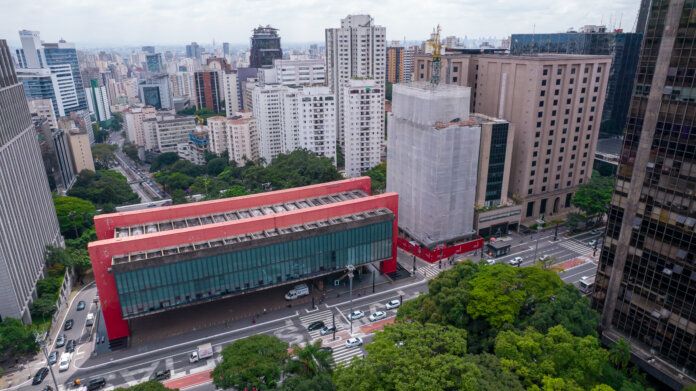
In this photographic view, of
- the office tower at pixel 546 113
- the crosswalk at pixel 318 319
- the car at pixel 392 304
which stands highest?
the office tower at pixel 546 113

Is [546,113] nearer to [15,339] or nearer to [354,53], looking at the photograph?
[354,53]

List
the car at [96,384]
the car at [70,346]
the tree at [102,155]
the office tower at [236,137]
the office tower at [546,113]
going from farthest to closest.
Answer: the tree at [102,155]
the office tower at [236,137]
the office tower at [546,113]
the car at [70,346]
the car at [96,384]

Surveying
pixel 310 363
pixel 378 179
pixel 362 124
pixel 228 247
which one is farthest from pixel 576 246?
pixel 228 247

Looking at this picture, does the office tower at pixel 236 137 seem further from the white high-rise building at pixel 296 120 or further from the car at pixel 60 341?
the car at pixel 60 341

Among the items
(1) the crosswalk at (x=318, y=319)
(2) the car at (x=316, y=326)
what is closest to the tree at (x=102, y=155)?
(1) the crosswalk at (x=318, y=319)

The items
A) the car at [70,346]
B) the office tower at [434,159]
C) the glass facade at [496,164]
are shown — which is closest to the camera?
the car at [70,346]

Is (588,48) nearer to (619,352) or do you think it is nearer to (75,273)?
(619,352)

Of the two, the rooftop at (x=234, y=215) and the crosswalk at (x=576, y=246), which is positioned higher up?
the rooftop at (x=234, y=215)
